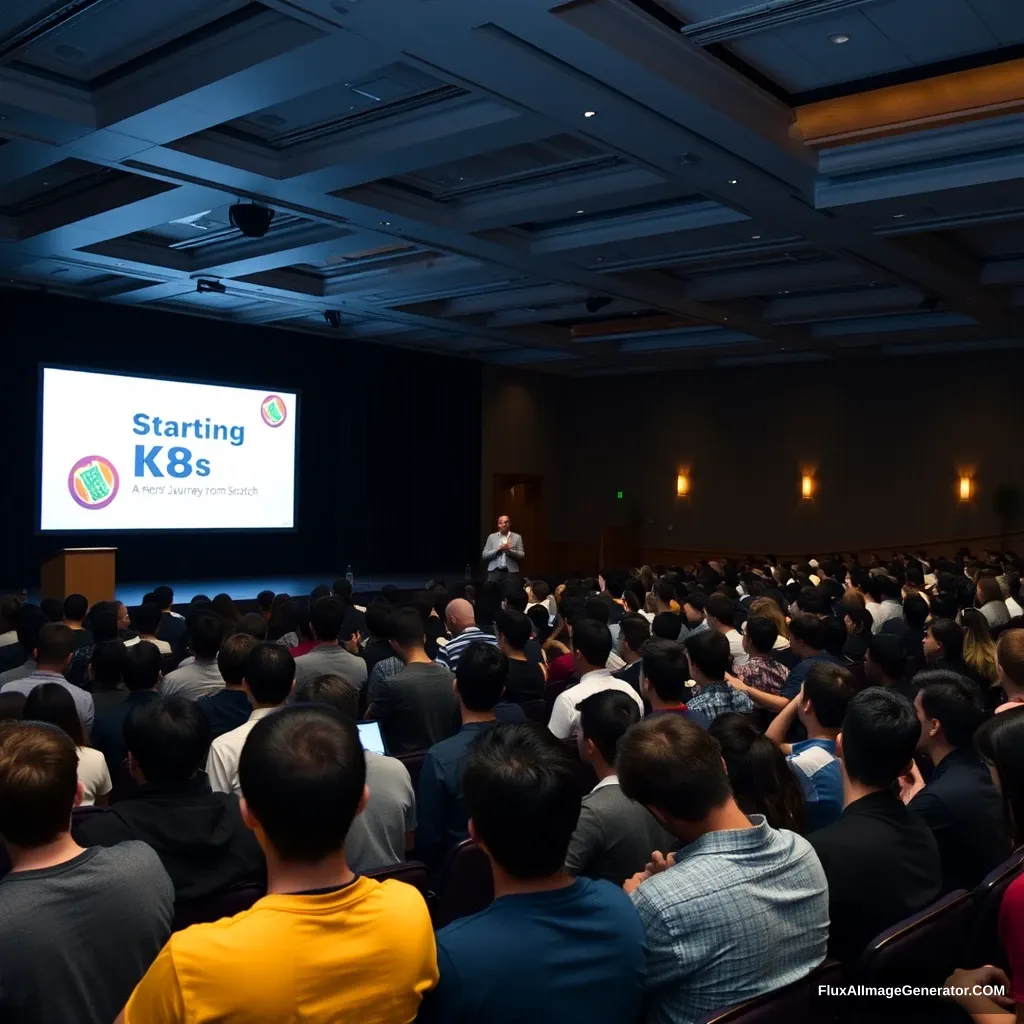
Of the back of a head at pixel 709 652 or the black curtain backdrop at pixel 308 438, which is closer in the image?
the back of a head at pixel 709 652

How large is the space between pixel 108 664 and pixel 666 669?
214 cm

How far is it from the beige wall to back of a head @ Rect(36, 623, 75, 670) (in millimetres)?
13372

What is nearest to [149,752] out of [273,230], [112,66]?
[112,66]

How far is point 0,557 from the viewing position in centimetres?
1162

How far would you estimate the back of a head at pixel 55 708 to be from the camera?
9.08 ft

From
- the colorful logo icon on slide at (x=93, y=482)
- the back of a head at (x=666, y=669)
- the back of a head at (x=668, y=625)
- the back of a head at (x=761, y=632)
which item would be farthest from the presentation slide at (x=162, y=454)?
the back of a head at (x=666, y=669)

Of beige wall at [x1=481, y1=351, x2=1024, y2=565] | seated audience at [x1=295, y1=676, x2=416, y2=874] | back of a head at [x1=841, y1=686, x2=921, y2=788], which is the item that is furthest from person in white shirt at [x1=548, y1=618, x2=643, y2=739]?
beige wall at [x1=481, y1=351, x2=1024, y2=565]

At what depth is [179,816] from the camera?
7.22ft

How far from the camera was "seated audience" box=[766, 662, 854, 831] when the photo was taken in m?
2.82

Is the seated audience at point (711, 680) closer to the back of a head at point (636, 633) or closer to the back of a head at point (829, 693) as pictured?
the back of a head at point (829, 693)

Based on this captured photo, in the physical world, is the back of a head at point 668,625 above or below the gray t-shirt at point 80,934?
above

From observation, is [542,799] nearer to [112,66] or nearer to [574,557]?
[112,66]

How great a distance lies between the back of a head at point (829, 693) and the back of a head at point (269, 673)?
162cm

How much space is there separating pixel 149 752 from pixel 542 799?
1.14m
